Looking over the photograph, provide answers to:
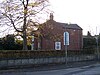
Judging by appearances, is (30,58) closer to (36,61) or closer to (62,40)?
(36,61)

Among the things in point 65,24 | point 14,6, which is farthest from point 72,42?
point 14,6

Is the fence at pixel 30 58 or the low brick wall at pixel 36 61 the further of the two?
the fence at pixel 30 58

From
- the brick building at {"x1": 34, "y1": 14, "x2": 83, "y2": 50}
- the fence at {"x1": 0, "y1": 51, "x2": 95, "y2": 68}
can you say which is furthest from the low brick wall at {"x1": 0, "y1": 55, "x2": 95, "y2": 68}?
the brick building at {"x1": 34, "y1": 14, "x2": 83, "y2": 50}

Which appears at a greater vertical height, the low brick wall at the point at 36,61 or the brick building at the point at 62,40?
the brick building at the point at 62,40

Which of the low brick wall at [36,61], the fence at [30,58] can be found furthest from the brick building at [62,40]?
the fence at [30,58]

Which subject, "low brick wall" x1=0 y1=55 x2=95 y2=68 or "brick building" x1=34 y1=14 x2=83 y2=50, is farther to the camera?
"brick building" x1=34 y1=14 x2=83 y2=50

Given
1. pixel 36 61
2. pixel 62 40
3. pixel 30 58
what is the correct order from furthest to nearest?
pixel 62 40 < pixel 36 61 < pixel 30 58

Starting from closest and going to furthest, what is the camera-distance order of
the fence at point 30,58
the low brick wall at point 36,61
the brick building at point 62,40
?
1. the low brick wall at point 36,61
2. the fence at point 30,58
3. the brick building at point 62,40

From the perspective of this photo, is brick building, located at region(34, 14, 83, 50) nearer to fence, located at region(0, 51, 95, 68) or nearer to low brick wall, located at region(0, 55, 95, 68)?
low brick wall, located at region(0, 55, 95, 68)

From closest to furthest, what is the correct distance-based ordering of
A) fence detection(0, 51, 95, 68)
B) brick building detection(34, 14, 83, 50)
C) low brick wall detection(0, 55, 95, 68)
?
low brick wall detection(0, 55, 95, 68), fence detection(0, 51, 95, 68), brick building detection(34, 14, 83, 50)

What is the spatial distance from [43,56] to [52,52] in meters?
2.89

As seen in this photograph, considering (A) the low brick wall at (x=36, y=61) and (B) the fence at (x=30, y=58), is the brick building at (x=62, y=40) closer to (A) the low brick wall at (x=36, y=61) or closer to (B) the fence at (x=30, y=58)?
(A) the low brick wall at (x=36, y=61)

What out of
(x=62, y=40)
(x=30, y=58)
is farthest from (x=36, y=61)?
(x=62, y=40)

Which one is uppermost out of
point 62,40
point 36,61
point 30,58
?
point 62,40
